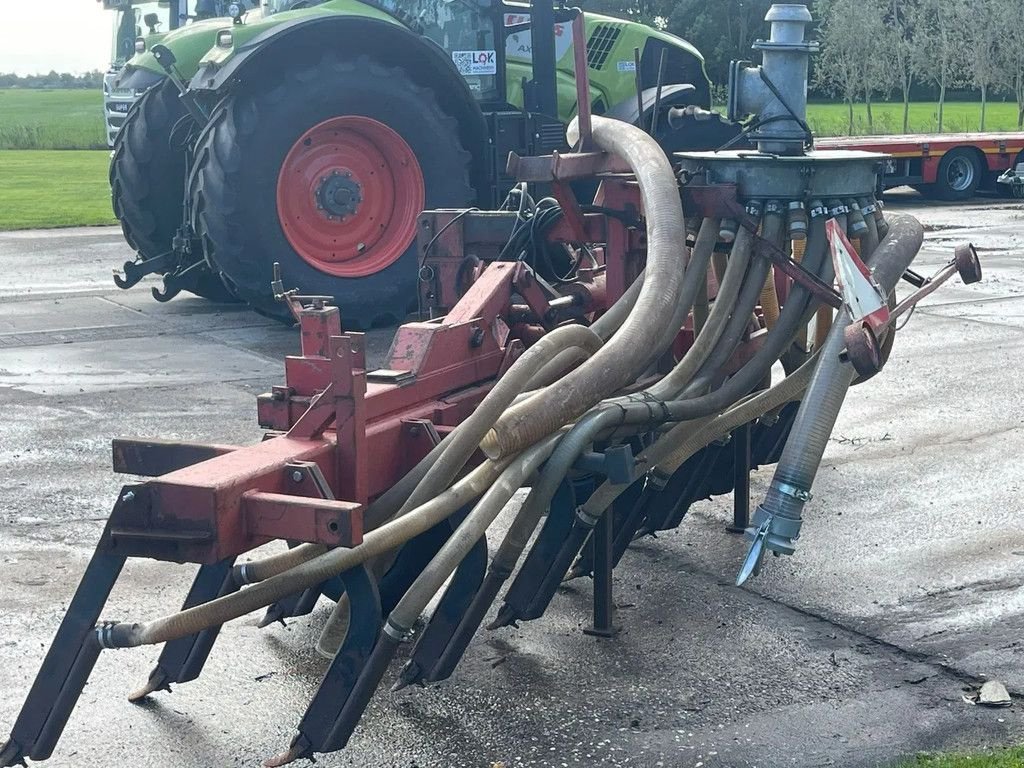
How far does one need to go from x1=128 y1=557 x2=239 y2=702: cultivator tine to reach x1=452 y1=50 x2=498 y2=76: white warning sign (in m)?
7.00

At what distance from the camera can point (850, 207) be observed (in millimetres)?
4250

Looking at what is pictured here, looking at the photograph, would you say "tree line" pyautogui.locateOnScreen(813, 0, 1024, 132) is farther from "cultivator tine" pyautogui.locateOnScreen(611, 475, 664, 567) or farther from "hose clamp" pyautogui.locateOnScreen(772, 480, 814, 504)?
"hose clamp" pyautogui.locateOnScreen(772, 480, 814, 504)

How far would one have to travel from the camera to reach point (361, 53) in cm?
892

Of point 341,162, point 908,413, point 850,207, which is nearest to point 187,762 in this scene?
point 850,207

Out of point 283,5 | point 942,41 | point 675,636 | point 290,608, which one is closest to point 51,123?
point 942,41

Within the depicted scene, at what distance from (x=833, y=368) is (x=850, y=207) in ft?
2.69

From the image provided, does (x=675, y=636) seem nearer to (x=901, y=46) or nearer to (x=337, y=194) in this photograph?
(x=337, y=194)

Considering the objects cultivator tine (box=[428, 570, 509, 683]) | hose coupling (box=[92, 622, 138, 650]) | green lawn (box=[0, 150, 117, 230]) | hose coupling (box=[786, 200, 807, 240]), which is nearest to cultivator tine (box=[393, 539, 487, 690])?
cultivator tine (box=[428, 570, 509, 683])

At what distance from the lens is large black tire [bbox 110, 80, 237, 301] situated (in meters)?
10.1

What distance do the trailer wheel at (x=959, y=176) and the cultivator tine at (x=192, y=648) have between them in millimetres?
17316

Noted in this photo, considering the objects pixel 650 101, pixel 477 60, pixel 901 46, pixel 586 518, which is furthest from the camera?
pixel 901 46

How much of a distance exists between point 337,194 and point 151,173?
202 centimetres

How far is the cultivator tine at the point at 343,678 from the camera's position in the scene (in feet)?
10.2

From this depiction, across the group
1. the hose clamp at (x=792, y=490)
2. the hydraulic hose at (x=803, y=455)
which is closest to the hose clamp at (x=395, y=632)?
the hydraulic hose at (x=803, y=455)
